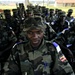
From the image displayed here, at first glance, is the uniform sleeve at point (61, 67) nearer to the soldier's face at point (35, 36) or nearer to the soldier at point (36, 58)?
the soldier at point (36, 58)

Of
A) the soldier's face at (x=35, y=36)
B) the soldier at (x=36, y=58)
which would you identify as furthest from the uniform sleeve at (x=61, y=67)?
the soldier's face at (x=35, y=36)

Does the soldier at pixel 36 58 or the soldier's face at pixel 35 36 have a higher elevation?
the soldier's face at pixel 35 36

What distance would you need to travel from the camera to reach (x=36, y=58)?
159cm

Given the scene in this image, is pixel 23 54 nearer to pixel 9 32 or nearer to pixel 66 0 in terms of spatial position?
pixel 9 32

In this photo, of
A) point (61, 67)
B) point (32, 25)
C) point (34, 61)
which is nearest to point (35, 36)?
point (32, 25)

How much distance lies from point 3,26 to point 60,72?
1.97m

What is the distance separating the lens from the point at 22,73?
1598 mm

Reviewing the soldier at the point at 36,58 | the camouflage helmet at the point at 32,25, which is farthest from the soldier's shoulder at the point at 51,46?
the camouflage helmet at the point at 32,25

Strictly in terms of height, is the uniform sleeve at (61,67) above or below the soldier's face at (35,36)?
below

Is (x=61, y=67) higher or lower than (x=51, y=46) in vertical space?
lower

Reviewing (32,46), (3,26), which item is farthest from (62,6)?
(32,46)

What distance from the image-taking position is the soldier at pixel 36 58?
1.55 metres

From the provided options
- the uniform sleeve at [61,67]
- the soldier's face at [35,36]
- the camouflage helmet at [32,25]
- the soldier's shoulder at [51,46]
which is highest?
the camouflage helmet at [32,25]

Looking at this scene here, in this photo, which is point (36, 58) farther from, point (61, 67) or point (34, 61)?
point (61, 67)
